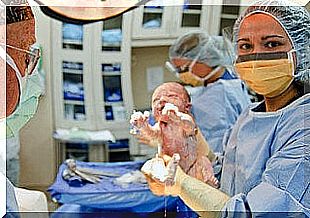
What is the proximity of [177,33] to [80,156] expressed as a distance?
2.16 feet

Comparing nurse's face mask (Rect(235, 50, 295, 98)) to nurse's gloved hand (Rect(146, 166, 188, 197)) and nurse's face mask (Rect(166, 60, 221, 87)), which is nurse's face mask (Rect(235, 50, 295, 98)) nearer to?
nurse's gloved hand (Rect(146, 166, 188, 197))

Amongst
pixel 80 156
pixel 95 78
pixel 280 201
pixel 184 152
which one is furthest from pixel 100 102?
pixel 280 201

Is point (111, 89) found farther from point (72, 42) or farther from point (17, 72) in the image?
point (17, 72)

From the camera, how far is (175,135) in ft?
3.66

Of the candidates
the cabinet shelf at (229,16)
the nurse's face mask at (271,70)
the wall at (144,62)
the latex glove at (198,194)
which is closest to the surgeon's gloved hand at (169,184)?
the latex glove at (198,194)

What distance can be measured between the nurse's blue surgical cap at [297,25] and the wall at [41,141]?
0.57 meters

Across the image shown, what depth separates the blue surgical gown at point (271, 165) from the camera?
0.95 m

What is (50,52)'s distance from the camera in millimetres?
1573

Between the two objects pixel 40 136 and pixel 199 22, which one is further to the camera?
pixel 199 22

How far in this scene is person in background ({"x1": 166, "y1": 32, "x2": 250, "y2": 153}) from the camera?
5.28ft

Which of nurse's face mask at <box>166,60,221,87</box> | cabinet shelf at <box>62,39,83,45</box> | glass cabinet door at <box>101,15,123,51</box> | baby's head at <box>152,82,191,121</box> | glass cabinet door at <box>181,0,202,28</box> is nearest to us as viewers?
baby's head at <box>152,82,191,121</box>

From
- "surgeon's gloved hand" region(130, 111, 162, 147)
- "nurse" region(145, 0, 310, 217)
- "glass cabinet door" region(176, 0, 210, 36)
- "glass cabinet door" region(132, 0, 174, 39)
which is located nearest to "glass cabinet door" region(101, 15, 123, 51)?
"glass cabinet door" region(132, 0, 174, 39)

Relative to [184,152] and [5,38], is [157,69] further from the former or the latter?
[5,38]

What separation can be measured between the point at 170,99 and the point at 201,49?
0.75m
